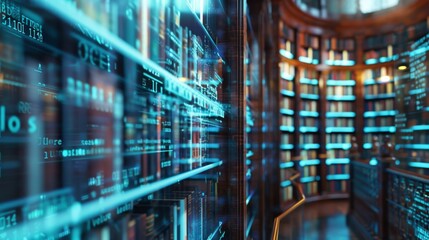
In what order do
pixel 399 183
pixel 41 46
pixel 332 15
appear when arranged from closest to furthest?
pixel 41 46
pixel 399 183
pixel 332 15

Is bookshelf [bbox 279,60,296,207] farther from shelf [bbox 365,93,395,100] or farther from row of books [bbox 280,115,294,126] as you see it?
shelf [bbox 365,93,395,100]

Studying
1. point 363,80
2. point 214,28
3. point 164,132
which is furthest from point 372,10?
point 164,132

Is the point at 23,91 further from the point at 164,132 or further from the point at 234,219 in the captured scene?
the point at 234,219

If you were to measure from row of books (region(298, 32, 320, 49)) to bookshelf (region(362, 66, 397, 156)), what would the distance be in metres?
1.17

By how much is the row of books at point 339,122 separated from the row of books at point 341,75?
2.81 ft

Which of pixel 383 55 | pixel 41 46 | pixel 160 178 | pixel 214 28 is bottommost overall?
pixel 160 178

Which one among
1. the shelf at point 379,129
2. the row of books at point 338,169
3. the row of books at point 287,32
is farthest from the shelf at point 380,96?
the row of books at point 287,32

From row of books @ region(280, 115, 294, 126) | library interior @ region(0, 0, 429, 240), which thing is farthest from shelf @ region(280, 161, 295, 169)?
library interior @ region(0, 0, 429, 240)

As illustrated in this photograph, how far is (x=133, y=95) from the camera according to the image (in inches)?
30.5

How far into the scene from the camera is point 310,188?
698 cm

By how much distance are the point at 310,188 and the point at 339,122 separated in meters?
1.55

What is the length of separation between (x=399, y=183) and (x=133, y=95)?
3.49 m

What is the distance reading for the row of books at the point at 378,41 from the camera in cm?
697

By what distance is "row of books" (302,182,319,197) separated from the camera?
22.5ft
